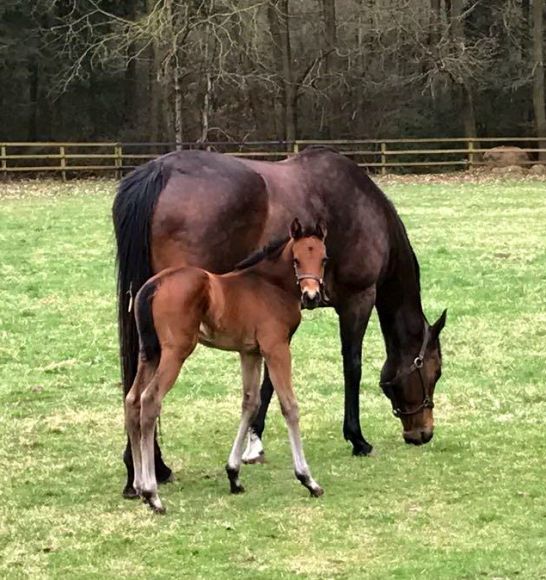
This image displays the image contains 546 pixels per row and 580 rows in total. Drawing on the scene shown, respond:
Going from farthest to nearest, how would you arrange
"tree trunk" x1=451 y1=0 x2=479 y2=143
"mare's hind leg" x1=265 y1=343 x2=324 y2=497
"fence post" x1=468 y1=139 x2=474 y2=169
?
"tree trunk" x1=451 y1=0 x2=479 y2=143, "fence post" x1=468 y1=139 x2=474 y2=169, "mare's hind leg" x1=265 y1=343 x2=324 y2=497


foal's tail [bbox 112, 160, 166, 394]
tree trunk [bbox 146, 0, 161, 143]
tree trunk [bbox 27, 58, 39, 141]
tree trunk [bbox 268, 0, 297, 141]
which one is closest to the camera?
foal's tail [bbox 112, 160, 166, 394]

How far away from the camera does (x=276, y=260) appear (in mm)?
5910

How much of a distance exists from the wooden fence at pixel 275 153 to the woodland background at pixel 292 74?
114 centimetres

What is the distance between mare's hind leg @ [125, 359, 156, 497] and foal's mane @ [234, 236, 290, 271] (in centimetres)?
77

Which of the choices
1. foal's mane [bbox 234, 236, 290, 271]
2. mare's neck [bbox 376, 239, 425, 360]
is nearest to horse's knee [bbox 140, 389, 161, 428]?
foal's mane [bbox 234, 236, 290, 271]

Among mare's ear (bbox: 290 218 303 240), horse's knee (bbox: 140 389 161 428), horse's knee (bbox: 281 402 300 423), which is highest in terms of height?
mare's ear (bbox: 290 218 303 240)

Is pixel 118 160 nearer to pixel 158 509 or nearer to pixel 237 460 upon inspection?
pixel 237 460

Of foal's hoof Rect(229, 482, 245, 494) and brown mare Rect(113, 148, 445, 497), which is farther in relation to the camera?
brown mare Rect(113, 148, 445, 497)

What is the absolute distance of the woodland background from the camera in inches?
1373

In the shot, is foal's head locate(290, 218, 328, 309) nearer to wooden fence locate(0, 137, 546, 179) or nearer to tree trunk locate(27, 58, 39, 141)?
wooden fence locate(0, 137, 546, 179)

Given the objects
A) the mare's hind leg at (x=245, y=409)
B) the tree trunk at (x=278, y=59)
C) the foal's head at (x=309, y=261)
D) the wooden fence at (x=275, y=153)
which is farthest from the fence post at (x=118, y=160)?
the foal's head at (x=309, y=261)

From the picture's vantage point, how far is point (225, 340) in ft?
19.3

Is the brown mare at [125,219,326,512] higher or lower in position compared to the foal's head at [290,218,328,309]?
lower

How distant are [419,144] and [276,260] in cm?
3149
